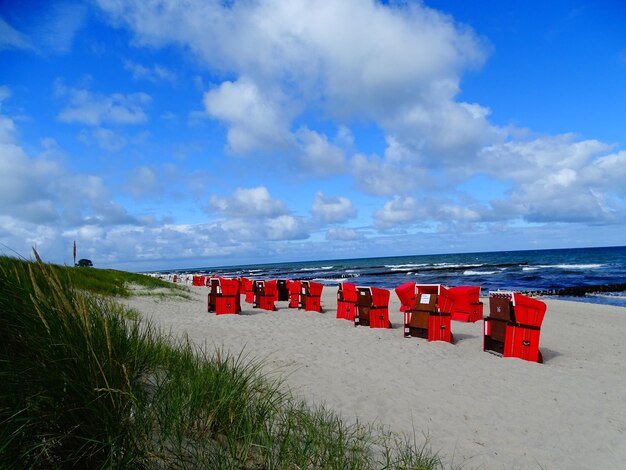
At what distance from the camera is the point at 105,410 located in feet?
7.19

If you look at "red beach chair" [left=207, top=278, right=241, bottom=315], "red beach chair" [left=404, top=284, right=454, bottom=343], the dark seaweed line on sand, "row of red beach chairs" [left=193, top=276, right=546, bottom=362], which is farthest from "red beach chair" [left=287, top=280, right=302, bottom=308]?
the dark seaweed line on sand

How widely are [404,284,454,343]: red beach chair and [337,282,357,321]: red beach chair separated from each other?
2799 mm

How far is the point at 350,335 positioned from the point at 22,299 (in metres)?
7.92

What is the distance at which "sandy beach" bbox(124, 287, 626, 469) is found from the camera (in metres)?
4.12

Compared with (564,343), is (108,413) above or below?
above

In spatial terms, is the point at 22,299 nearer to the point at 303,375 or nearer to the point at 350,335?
the point at 303,375

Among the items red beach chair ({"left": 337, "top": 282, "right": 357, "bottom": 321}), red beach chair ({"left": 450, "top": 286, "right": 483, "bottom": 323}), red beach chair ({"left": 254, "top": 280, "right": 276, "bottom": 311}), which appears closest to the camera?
red beach chair ({"left": 450, "top": 286, "right": 483, "bottom": 323})

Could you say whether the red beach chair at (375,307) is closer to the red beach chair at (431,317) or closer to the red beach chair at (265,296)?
the red beach chair at (431,317)

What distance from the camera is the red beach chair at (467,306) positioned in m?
12.3

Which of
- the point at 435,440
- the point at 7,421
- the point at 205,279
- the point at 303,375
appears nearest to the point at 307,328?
the point at 303,375

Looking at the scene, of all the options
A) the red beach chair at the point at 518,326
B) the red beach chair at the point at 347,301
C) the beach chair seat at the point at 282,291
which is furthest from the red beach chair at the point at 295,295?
the red beach chair at the point at 518,326

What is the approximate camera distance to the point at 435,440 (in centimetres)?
409

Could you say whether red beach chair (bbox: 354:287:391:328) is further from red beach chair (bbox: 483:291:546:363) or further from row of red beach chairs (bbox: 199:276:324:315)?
row of red beach chairs (bbox: 199:276:324:315)

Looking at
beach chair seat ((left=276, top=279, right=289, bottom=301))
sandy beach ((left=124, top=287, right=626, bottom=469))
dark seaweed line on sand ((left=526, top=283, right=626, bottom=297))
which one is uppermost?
beach chair seat ((left=276, top=279, right=289, bottom=301))
